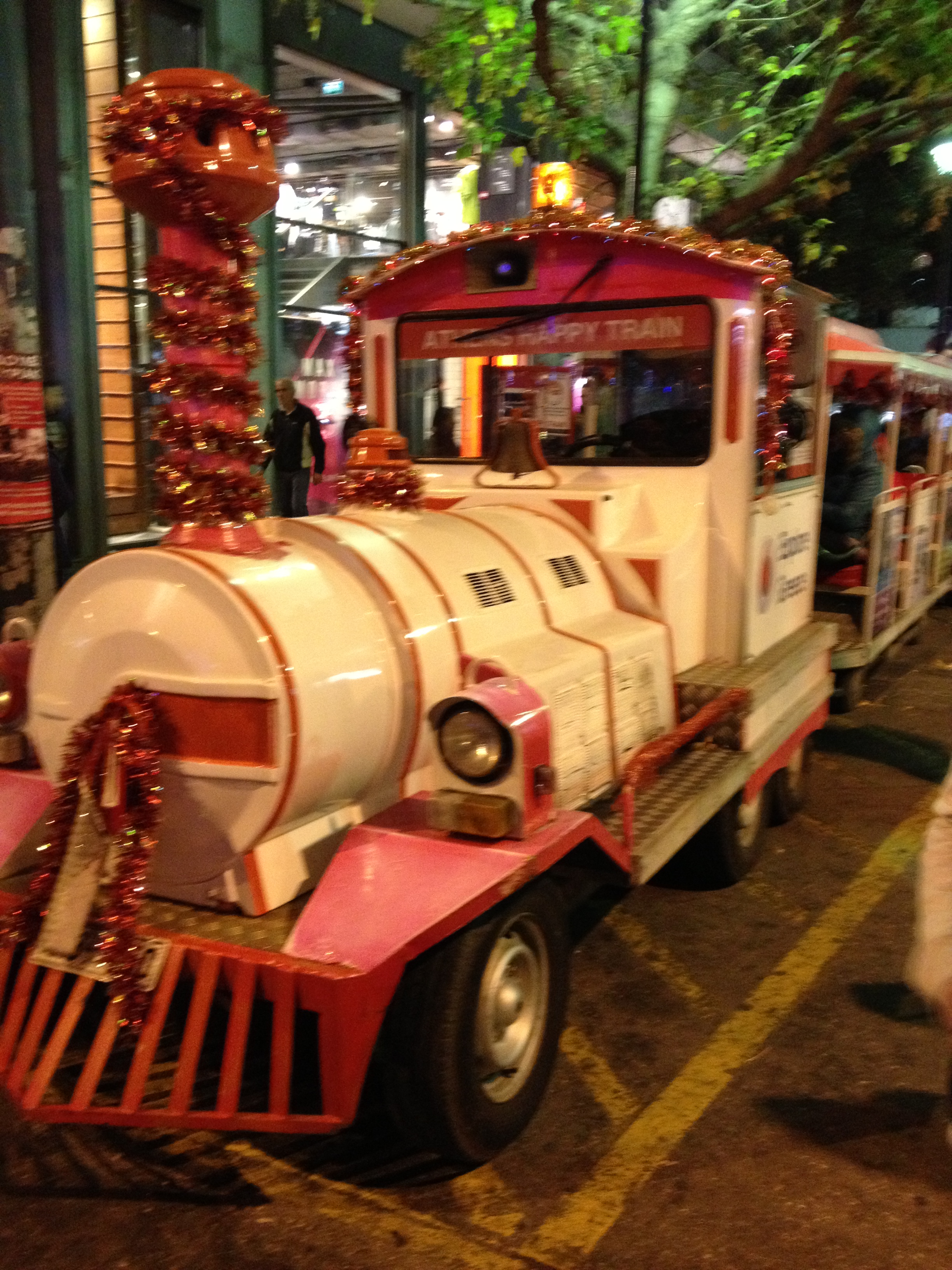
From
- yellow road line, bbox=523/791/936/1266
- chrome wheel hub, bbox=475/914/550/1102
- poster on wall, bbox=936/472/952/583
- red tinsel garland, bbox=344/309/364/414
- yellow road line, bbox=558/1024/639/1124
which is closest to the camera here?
yellow road line, bbox=523/791/936/1266

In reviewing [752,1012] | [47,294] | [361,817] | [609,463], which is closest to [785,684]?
[609,463]

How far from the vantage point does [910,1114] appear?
3.22 m

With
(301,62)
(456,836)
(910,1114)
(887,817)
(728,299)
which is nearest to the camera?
(456,836)

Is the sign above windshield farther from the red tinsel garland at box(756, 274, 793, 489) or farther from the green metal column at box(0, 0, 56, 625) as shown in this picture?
the green metal column at box(0, 0, 56, 625)

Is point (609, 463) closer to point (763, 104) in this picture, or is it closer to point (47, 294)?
point (47, 294)

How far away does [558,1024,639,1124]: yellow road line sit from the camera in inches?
127

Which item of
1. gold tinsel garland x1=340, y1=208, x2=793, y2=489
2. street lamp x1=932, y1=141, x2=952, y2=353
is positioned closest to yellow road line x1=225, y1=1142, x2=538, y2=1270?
gold tinsel garland x1=340, y1=208, x2=793, y2=489

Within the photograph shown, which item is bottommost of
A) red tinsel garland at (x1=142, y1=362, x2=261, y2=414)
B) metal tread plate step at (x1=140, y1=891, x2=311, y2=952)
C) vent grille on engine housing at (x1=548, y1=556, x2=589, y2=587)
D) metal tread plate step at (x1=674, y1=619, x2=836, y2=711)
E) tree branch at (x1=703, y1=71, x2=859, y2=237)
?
metal tread plate step at (x1=140, y1=891, x2=311, y2=952)

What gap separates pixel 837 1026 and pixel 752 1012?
0.28 meters

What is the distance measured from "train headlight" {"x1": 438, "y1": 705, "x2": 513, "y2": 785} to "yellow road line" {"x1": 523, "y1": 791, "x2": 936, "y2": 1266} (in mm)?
1133

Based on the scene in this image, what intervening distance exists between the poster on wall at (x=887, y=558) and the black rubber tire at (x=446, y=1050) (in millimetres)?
5497

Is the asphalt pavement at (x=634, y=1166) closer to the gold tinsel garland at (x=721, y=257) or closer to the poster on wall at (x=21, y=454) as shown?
the gold tinsel garland at (x=721, y=257)

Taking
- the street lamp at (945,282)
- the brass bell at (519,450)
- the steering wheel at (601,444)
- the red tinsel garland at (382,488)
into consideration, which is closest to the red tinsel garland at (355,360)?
the brass bell at (519,450)

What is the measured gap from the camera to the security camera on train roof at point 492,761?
280 centimetres
